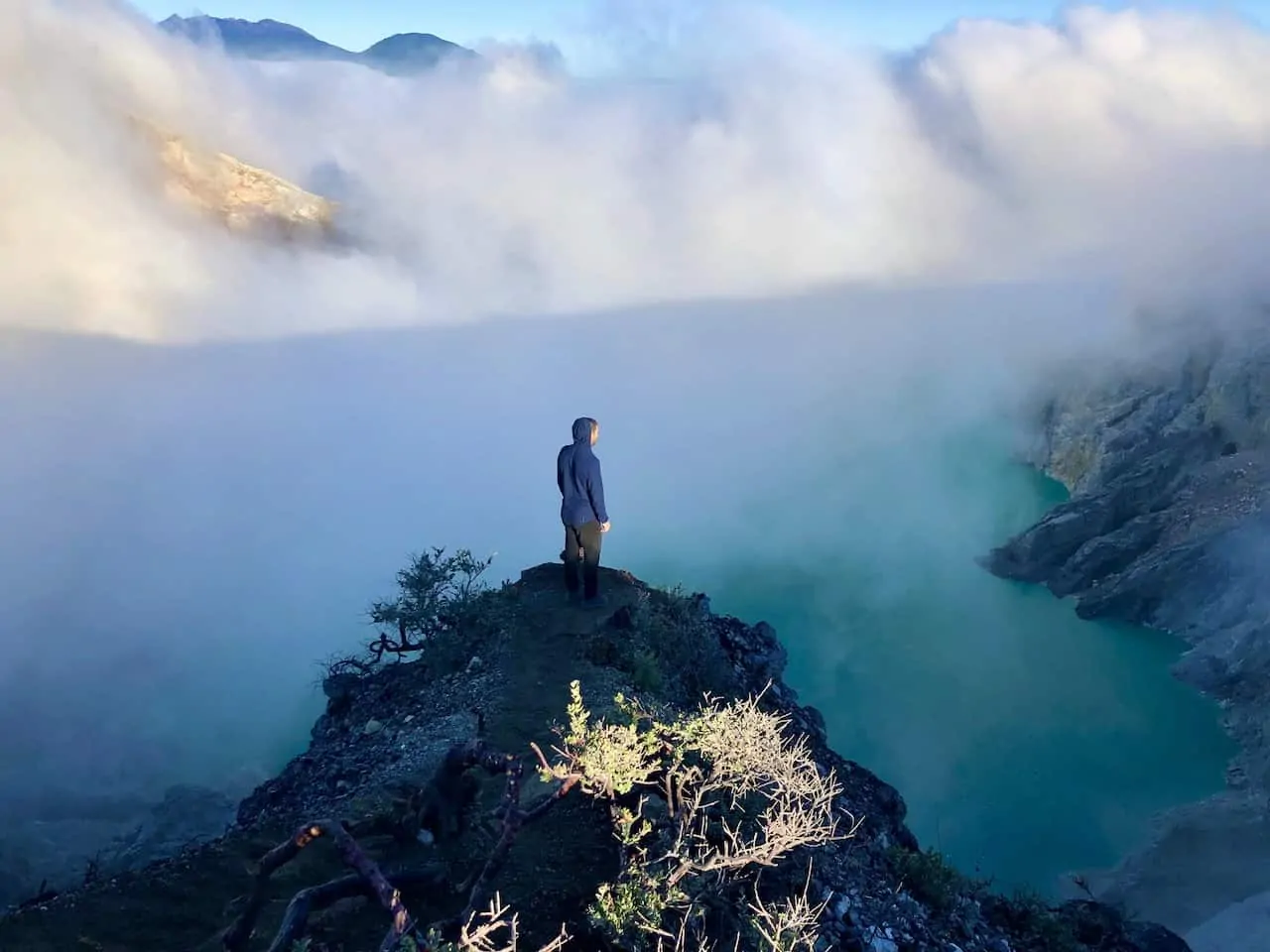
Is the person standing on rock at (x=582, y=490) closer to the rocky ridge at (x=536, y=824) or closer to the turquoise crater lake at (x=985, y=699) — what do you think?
the rocky ridge at (x=536, y=824)

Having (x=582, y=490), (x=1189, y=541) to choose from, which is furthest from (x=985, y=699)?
(x=582, y=490)

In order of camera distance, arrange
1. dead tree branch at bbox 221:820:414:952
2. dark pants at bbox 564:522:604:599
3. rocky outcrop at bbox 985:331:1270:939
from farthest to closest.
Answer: rocky outcrop at bbox 985:331:1270:939
dark pants at bbox 564:522:604:599
dead tree branch at bbox 221:820:414:952

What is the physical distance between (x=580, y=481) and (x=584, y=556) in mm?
1433

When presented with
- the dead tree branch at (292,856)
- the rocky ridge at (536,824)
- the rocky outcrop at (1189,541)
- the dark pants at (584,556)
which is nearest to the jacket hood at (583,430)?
the dark pants at (584,556)

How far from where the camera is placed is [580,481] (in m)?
13.2

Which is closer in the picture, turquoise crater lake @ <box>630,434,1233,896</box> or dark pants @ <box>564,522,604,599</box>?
dark pants @ <box>564,522,604,599</box>

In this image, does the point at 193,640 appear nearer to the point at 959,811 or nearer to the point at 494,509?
the point at 494,509

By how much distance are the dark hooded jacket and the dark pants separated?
23 centimetres

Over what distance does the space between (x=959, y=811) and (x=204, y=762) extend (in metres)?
30.6

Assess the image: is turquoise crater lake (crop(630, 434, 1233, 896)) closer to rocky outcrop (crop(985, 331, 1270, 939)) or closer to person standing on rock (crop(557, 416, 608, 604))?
rocky outcrop (crop(985, 331, 1270, 939))

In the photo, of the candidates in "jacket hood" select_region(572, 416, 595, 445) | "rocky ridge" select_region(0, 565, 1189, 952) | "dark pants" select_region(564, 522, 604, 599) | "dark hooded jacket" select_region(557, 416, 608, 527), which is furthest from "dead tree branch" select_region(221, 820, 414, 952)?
"jacket hood" select_region(572, 416, 595, 445)

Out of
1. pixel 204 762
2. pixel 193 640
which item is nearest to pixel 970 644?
pixel 204 762

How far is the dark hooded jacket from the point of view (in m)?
13.1

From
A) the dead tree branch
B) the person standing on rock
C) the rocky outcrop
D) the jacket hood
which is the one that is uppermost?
the rocky outcrop
